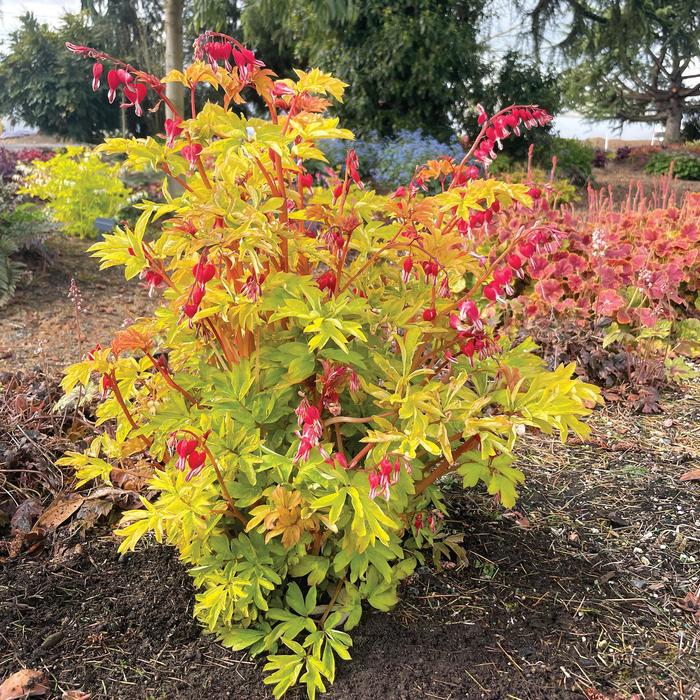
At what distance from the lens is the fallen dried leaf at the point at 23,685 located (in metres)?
1.53

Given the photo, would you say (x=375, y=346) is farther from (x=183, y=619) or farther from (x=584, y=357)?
(x=584, y=357)

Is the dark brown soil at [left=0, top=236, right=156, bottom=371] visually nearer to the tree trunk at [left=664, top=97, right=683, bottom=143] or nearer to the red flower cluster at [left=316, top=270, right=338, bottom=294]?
the red flower cluster at [left=316, top=270, right=338, bottom=294]

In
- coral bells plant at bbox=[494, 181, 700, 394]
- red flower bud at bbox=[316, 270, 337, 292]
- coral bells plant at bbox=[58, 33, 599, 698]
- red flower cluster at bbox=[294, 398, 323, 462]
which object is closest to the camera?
red flower cluster at bbox=[294, 398, 323, 462]

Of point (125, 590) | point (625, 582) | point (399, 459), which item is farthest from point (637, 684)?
point (125, 590)

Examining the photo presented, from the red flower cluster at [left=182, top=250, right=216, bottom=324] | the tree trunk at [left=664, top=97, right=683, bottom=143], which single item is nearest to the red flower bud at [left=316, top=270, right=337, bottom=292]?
the red flower cluster at [left=182, top=250, right=216, bottom=324]

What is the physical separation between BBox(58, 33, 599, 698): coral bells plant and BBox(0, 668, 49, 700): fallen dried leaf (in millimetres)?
405

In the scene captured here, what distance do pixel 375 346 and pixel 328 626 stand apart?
2.29 ft

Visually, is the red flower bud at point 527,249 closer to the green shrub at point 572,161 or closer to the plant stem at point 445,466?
the plant stem at point 445,466

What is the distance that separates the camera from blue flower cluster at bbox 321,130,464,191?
9.42m

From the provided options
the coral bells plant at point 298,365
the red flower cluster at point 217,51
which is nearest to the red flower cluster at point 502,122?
the coral bells plant at point 298,365

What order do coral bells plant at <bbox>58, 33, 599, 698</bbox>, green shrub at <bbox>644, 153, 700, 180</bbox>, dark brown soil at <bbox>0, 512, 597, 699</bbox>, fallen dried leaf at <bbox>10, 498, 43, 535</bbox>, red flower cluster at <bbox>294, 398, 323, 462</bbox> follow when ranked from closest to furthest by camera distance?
red flower cluster at <bbox>294, 398, 323, 462</bbox> < coral bells plant at <bbox>58, 33, 599, 698</bbox> < dark brown soil at <bbox>0, 512, 597, 699</bbox> < fallen dried leaf at <bbox>10, 498, 43, 535</bbox> < green shrub at <bbox>644, 153, 700, 180</bbox>

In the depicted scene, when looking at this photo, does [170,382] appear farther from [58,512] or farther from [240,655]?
[58,512]

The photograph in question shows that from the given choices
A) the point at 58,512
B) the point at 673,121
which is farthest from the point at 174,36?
the point at 673,121

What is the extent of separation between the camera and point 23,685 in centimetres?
156
